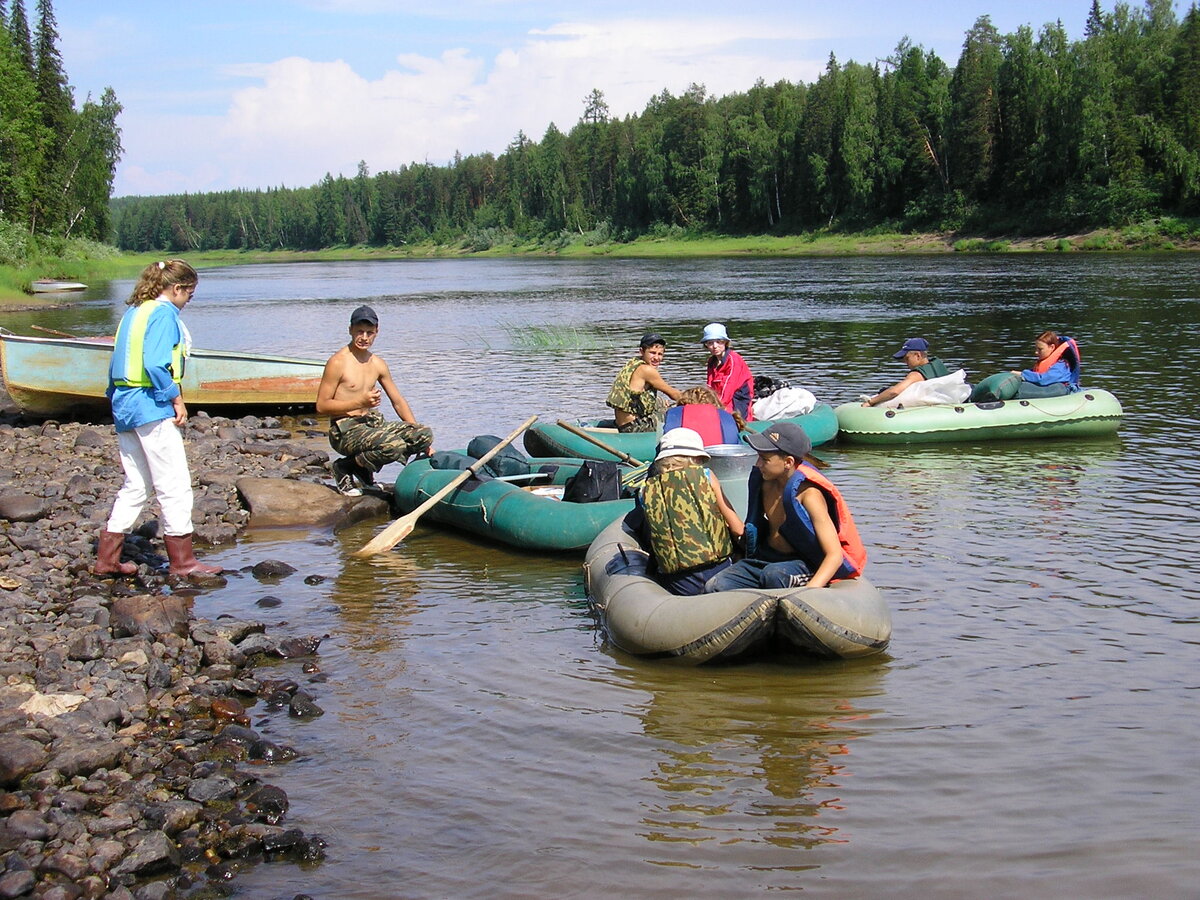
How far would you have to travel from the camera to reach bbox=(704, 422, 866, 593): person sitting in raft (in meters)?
6.01

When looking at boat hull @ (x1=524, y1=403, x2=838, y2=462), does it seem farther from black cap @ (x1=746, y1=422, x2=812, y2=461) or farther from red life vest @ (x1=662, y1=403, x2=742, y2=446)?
black cap @ (x1=746, y1=422, x2=812, y2=461)

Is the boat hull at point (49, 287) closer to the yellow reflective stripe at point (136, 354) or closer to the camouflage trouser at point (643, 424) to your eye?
the camouflage trouser at point (643, 424)

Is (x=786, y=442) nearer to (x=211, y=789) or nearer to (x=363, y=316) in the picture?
(x=211, y=789)

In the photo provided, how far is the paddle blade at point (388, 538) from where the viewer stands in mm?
8648

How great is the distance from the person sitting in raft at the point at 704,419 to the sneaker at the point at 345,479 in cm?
322

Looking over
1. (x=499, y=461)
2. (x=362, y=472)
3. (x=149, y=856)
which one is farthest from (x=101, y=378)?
(x=149, y=856)

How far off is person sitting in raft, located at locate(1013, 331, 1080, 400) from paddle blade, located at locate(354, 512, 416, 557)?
7811 millimetres

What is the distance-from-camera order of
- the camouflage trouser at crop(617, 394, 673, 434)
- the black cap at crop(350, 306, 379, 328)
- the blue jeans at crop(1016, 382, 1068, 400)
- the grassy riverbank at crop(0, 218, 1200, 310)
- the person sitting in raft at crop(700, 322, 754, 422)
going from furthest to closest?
the grassy riverbank at crop(0, 218, 1200, 310), the blue jeans at crop(1016, 382, 1068, 400), the person sitting in raft at crop(700, 322, 754, 422), the camouflage trouser at crop(617, 394, 673, 434), the black cap at crop(350, 306, 379, 328)

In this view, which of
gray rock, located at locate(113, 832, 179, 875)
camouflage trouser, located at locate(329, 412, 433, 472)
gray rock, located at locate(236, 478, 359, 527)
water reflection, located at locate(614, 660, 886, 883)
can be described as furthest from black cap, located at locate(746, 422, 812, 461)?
gray rock, located at locate(236, 478, 359, 527)

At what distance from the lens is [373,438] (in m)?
9.96

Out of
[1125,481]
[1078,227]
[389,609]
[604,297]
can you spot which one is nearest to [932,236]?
[1078,227]

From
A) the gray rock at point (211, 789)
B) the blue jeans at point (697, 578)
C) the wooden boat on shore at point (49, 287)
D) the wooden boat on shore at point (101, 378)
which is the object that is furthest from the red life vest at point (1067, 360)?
the wooden boat on shore at point (49, 287)

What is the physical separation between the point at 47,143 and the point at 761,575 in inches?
2180

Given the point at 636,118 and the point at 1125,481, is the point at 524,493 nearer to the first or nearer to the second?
the point at 1125,481
